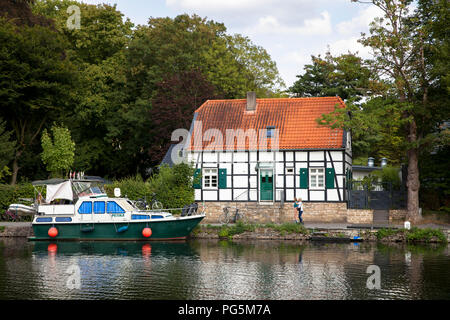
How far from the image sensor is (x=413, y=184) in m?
28.0

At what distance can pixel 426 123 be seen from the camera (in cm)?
2886

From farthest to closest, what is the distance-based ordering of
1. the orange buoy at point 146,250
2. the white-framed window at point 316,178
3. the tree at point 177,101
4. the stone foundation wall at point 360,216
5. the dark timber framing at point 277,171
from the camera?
the tree at point 177,101 → the white-framed window at point 316,178 → the dark timber framing at point 277,171 → the stone foundation wall at point 360,216 → the orange buoy at point 146,250

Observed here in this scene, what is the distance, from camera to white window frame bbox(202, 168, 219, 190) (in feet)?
104

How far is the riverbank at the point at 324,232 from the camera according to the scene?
2494cm

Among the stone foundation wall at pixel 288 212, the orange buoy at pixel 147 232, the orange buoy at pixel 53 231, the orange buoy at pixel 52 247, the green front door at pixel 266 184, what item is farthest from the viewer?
the green front door at pixel 266 184

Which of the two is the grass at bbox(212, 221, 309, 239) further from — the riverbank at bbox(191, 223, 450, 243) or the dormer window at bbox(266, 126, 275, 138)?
the dormer window at bbox(266, 126, 275, 138)

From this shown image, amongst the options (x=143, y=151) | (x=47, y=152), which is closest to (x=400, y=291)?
(x=47, y=152)

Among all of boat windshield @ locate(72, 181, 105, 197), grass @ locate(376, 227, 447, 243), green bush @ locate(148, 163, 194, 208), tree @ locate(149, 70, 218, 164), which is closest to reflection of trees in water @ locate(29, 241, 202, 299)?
boat windshield @ locate(72, 181, 105, 197)

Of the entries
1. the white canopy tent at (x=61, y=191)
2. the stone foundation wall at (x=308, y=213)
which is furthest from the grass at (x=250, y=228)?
the white canopy tent at (x=61, y=191)

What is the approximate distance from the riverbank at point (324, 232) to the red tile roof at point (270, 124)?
5.10 meters

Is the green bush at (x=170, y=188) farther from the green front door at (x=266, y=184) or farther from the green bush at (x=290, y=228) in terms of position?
the green bush at (x=290, y=228)

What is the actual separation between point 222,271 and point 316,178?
46.0 ft

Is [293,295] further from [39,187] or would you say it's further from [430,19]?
[39,187]
